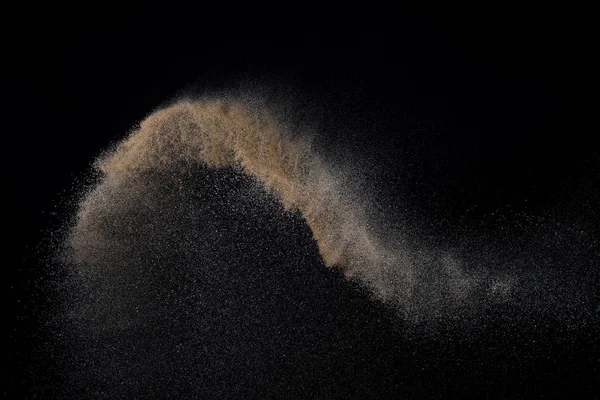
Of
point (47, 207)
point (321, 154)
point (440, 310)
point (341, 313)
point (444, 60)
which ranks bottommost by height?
point (47, 207)

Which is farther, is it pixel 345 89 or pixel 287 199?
pixel 345 89

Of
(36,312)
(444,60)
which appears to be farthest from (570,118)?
(36,312)

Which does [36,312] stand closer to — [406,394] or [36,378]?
[36,378]

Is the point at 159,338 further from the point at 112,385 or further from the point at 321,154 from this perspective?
the point at 321,154

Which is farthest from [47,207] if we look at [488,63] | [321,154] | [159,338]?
[488,63]

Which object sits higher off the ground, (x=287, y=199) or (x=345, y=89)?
(x=345, y=89)

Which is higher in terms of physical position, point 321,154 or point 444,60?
point 444,60

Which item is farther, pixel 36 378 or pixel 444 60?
pixel 444 60
